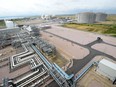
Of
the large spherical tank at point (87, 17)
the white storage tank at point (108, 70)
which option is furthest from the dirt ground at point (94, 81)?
the large spherical tank at point (87, 17)

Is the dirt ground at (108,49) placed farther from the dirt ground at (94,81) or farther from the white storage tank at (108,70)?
the dirt ground at (94,81)

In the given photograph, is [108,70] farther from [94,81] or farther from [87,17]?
[87,17]

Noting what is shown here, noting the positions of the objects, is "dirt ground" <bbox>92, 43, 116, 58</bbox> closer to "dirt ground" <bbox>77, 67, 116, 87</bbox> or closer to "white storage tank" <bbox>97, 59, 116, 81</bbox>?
"white storage tank" <bbox>97, 59, 116, 81</bbox>

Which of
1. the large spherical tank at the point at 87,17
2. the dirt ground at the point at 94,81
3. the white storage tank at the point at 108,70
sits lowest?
the dirt ground at the point at 94,81

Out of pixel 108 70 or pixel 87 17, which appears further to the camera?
pixel 87 17

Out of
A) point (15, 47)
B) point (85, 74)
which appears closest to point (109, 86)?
point (85, 74)

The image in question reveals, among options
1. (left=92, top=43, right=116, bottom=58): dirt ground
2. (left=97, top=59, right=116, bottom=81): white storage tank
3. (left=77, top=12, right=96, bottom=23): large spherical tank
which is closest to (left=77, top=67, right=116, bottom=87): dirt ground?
(left=97, top=59, right=116, bottom=81): white storage tank

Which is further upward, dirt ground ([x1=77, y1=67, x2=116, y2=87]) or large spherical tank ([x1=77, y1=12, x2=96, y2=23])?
large spherical tank ([x1=77, y1=12, x2=96, y2=23])

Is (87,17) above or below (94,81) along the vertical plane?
above

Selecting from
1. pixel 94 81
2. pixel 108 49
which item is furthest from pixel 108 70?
pixel 108 49

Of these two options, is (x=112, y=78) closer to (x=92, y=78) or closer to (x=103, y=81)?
(x=103, y=81)

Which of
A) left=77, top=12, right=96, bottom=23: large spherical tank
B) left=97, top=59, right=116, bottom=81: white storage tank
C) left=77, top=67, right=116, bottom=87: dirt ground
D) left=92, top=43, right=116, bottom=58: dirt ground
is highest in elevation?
left=77, top=12, right=96, bottom=23: large spherical tank
